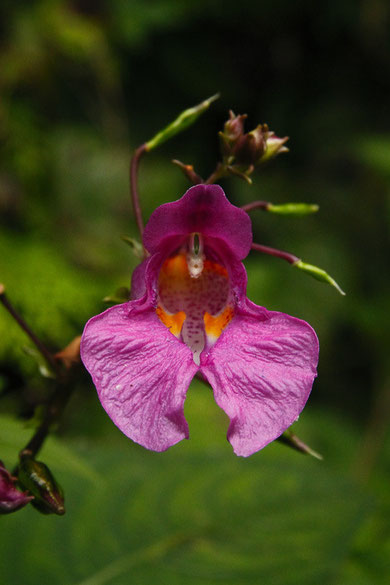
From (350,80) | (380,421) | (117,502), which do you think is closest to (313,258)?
(380,421)

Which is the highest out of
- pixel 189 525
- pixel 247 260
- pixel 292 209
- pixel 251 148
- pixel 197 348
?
pixel 251 148

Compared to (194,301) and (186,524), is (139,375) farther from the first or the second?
(186,524)

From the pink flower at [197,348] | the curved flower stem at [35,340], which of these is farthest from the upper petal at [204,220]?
the curved flower stem at [35,340]

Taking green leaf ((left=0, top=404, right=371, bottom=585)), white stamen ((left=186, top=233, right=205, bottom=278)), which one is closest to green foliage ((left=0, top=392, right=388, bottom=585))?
green leaf ((left=0, top=404, right=371, bottom=585))

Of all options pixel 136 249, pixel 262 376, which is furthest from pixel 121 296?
pixel 262 376

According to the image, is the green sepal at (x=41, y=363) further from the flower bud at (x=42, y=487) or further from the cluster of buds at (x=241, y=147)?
the cluster of buds at (x=241, y=147)

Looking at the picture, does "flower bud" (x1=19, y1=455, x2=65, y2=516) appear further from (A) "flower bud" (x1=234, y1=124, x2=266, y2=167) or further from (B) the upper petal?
(A) "flower bud" (x1=234, y1=124, x2=266, y2=167)
